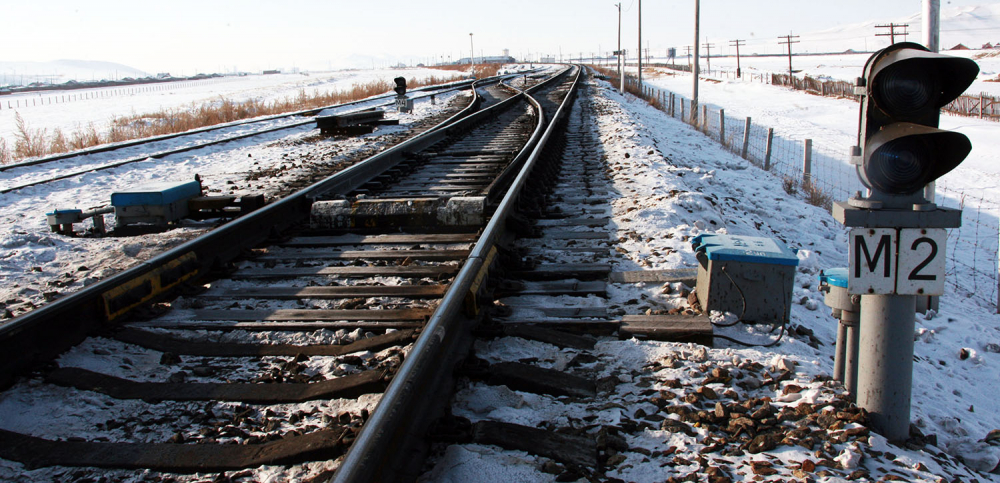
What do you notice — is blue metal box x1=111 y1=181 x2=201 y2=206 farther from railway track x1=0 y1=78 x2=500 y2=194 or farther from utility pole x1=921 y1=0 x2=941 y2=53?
utility pole x1=921 y1=0 x2=941 y2=53

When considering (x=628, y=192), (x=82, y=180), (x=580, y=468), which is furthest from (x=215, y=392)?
(x=82, y=180)

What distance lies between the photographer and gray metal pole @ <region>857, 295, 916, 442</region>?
8.57 feet

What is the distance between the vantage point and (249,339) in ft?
11.7

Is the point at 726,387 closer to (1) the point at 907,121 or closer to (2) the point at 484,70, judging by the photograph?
(1) the point at 907,121

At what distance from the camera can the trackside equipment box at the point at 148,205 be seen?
20.9 feet

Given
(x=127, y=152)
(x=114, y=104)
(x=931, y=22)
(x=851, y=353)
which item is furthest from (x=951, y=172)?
(x=114, y=104)

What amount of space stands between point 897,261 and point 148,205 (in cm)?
620

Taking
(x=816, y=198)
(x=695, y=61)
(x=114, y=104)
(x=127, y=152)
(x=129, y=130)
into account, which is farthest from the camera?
(x=114, y=104)

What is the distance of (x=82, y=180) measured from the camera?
9.20 m

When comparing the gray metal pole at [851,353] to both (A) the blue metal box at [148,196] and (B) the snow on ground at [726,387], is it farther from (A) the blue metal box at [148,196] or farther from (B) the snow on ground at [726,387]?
(A) the blue metal box at [148,196]

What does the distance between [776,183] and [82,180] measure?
10555mm

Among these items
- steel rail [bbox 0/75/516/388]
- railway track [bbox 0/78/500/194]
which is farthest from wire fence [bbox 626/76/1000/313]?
railway track [bbox 0/78/500/194]

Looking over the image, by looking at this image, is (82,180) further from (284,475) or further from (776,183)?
(776,183)

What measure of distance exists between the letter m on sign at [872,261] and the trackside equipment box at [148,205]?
5938mm
